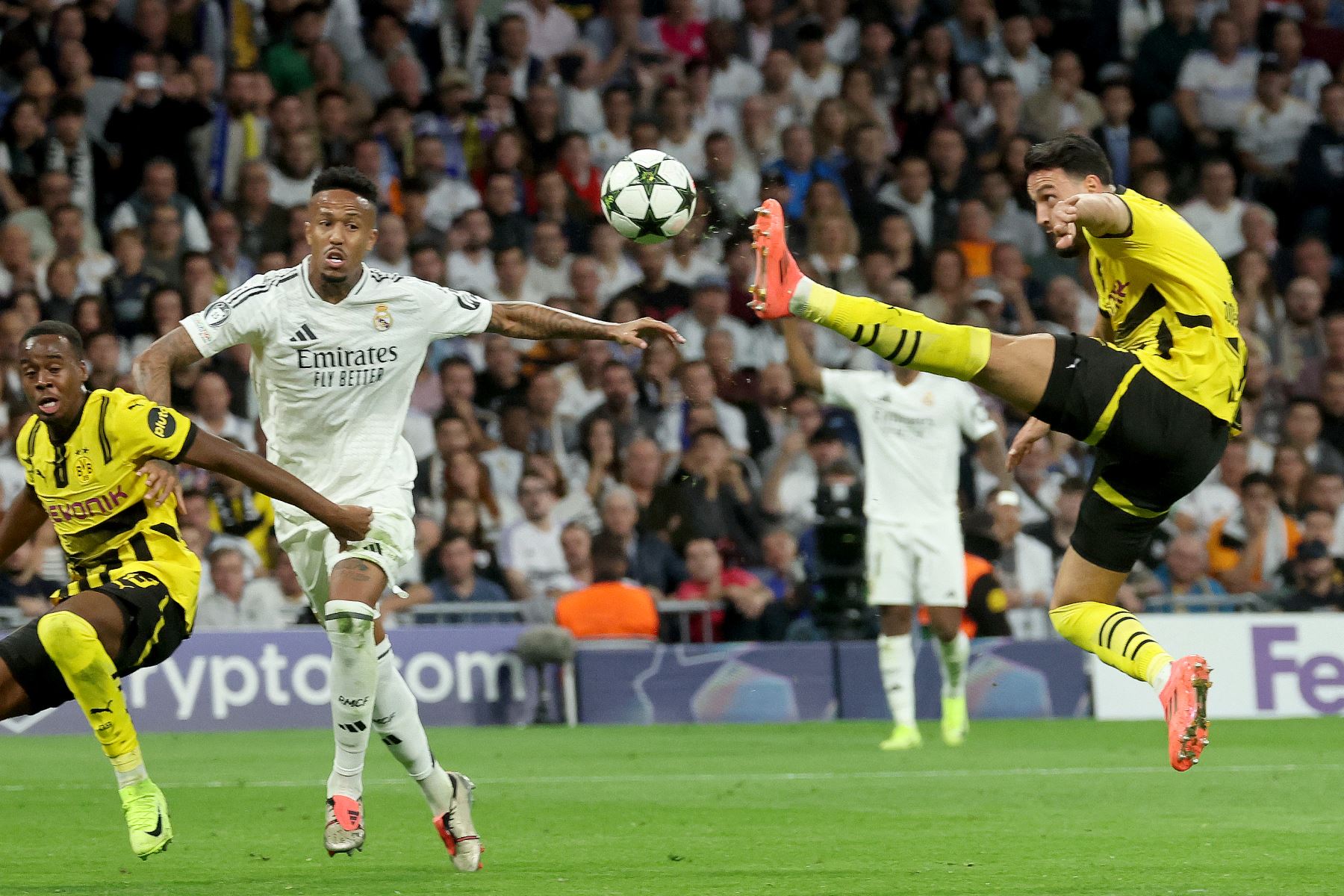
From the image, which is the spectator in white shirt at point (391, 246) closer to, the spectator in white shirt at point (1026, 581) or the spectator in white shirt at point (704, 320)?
the spectator in white shirt at point (704, 320)

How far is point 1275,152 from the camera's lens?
66.3 feet

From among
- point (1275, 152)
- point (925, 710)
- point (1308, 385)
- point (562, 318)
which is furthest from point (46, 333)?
point (1275, 152)

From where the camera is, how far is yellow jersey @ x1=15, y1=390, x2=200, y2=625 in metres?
7.55

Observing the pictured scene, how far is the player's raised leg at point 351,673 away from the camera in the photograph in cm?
707

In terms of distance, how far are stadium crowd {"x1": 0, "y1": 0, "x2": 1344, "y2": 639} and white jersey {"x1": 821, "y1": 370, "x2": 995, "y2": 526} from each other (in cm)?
53

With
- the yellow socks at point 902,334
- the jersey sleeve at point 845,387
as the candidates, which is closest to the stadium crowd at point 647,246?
the jersey sleeve at point 845,387

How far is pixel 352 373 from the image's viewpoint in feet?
25.1

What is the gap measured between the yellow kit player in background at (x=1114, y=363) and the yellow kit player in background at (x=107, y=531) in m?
1.98

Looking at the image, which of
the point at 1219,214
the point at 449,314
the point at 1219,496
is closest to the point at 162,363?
the point at 449,314

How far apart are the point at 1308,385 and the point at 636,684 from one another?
7.24 meters

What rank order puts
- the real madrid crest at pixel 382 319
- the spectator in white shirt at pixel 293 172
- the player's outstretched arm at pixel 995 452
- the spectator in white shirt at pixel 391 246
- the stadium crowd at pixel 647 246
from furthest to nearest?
1. the spectator in white shirt at pixel 293 172
2. the spectator in white shirt at pixel 391 246
3. the stadium crowd at pixel 647 246
4. the player's outstretched arm at pixel 995 452
5. the real madrid crest at pixel 382 319

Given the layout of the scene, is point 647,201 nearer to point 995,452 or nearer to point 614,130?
point 995,452

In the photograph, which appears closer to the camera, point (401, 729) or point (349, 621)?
point (349, 621)

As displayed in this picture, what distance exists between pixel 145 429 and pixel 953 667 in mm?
6992
